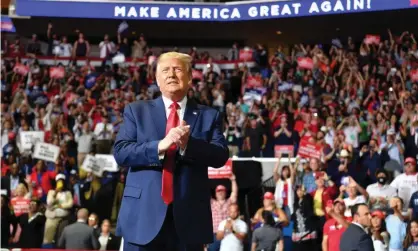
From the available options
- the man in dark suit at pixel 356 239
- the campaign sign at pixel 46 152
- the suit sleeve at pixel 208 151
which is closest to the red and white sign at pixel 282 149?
the campaign sign at pixel 46 152

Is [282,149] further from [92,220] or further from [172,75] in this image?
[172,75]

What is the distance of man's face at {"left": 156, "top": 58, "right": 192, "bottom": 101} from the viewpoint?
4.18m

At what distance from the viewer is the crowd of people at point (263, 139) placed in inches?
516

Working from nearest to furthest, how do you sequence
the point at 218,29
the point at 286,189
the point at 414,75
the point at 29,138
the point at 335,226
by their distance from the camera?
the point at 335,226 → the point at 286,189 → the point at 29,138 → the point at 414,75 → the point at 218,29

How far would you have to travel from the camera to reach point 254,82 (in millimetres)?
22781

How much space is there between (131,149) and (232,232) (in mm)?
8911

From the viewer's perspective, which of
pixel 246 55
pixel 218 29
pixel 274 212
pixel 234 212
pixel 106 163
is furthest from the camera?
pixel 218 29

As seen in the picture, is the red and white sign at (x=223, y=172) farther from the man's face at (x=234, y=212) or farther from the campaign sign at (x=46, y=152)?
the campaign sign at (x=46, y=152)

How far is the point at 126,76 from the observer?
24750 millimetres

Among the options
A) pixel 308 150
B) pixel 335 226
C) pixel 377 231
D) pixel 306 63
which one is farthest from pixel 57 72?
pixel 377 231

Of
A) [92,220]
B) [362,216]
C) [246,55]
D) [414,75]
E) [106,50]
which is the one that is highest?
[106,50]

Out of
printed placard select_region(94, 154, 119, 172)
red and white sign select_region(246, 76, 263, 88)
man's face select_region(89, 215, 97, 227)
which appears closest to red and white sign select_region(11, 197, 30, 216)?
man's face select_region(89, 215, 97, 227)

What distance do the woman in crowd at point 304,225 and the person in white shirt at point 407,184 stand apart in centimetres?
160

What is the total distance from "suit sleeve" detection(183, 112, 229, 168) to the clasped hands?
5cm
